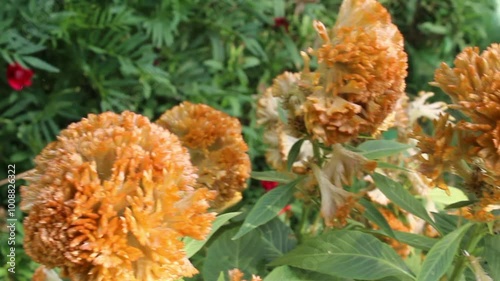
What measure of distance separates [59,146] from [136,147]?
84 mm

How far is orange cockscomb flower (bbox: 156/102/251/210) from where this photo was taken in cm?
86

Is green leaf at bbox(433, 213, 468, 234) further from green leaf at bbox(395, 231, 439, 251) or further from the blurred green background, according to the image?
the blurred green background

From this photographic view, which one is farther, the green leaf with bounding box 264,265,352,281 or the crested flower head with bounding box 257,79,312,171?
the crested flower head with bounding box 257,79,312,171

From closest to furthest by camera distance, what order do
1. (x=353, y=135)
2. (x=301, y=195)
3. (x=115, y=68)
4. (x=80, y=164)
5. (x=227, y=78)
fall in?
(x=80, y=164) → (x=353, y=135) → (x=301, y=195) → (x=115, y=68) → (x=227, y=78)

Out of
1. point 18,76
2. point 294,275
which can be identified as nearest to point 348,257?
point 294,275

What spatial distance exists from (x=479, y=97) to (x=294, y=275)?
11.4 inches

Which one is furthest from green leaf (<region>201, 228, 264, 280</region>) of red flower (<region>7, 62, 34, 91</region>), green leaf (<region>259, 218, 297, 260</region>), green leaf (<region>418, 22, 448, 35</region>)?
green leaf (<region>418, 22, 448, 35</region>)

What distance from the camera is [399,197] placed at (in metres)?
0.80

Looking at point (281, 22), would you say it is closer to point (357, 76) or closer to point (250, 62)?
point (250, 62)

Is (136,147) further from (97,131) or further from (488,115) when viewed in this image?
(488,115)

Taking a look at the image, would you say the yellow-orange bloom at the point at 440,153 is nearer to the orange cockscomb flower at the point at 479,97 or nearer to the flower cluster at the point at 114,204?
the orange cockscomb flower at the point at 479,97

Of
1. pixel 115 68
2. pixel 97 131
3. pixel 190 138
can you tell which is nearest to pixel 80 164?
pixel 97 131

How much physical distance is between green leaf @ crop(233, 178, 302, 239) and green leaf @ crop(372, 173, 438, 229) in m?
0.10

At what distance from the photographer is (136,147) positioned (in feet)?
2.10
